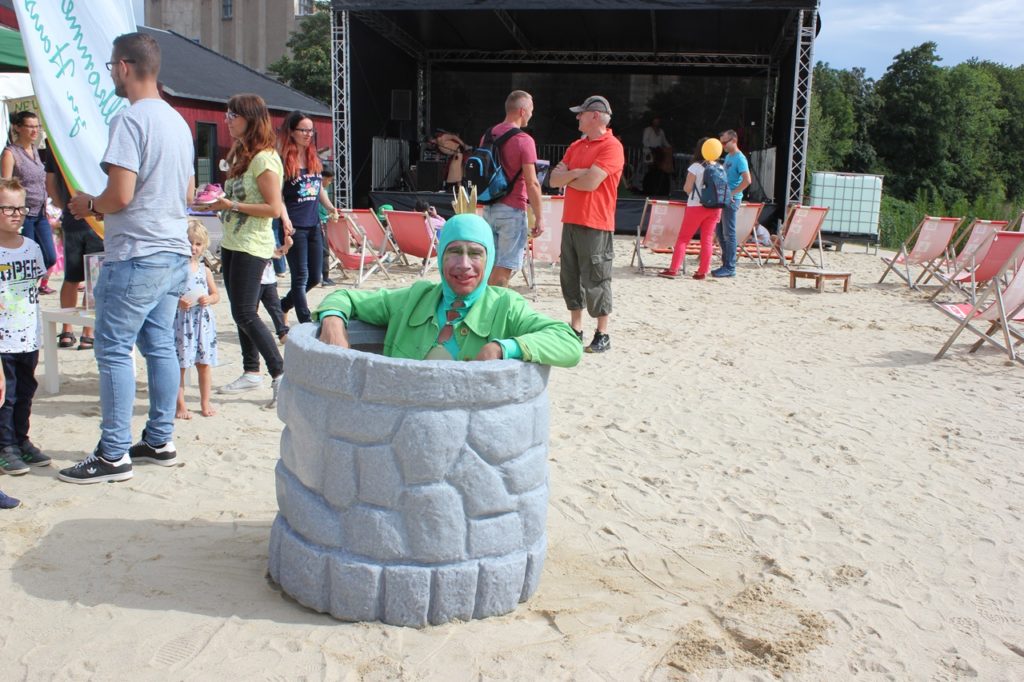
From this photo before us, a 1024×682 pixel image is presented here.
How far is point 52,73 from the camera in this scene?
3.62 metres

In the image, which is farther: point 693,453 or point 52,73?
point 693,453

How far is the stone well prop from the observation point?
245 centimetres

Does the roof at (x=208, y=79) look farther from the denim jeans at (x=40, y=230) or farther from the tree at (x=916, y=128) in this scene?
the tree at (x=916, y=128)

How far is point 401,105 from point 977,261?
12.6 m

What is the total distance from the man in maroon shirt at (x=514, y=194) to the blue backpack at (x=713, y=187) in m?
3.87

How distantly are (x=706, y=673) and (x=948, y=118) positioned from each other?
142ft

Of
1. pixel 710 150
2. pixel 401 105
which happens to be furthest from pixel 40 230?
pixel 401 105

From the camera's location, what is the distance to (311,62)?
1414 inches

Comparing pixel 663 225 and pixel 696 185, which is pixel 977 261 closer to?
pixel 696 185

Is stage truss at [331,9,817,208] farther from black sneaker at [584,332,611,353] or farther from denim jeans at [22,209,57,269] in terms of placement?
black sneaker at [584,332,611,353]

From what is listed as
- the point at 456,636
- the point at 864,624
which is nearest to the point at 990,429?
the point at 864,624

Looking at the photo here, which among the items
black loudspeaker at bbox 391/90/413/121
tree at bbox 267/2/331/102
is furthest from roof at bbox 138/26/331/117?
tree at bbox 267/2/331/102

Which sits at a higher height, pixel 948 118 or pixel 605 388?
pixel 948 118

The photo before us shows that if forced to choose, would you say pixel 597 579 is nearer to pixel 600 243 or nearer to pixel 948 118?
pixel 600 243
